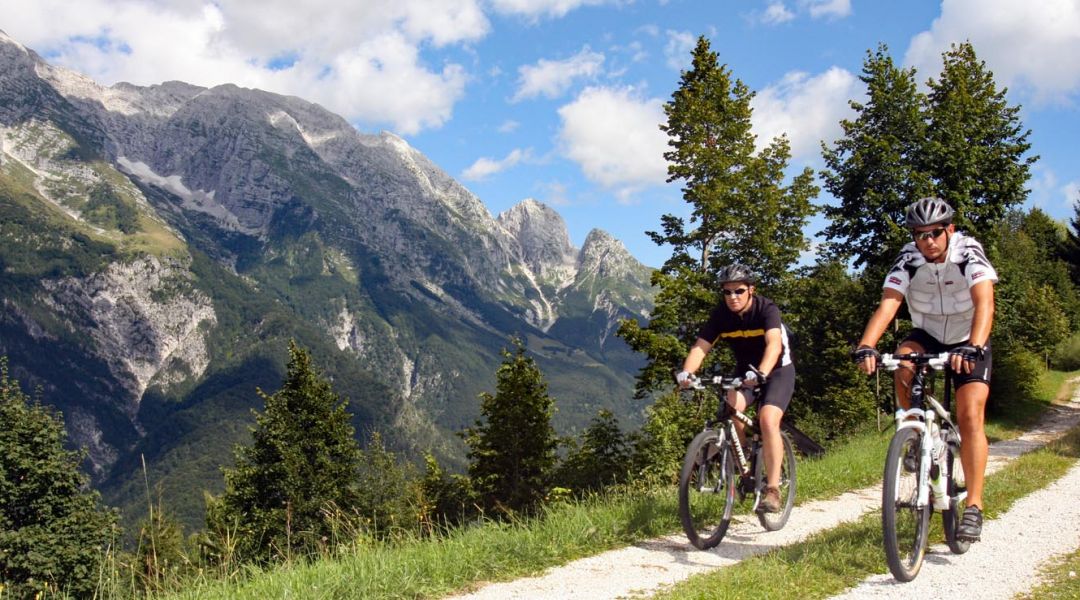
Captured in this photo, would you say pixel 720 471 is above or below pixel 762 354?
below

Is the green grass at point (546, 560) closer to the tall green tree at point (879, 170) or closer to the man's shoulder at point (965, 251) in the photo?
the man's shoulder at point (965, 251)

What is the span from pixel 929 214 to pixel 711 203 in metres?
20.4

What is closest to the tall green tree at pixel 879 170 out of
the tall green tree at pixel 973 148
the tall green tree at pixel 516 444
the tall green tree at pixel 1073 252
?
the tall green tree at pixel 973 148

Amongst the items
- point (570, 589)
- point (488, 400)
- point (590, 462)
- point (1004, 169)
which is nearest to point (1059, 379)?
point (1004, 169)

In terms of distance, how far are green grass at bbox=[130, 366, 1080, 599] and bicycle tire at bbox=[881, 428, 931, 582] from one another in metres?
0.31

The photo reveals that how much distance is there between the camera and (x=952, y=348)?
20.9 feet

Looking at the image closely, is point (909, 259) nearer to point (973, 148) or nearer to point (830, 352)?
point (973, 148)

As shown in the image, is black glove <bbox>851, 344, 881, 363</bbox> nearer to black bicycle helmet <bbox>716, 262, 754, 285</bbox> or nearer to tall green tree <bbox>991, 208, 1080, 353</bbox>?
black bicycle helmet <bbox>716, 262, 754, 285</bbox>

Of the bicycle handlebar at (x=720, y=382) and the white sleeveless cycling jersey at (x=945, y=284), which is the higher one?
the white sleeveless cycling jersey at (x=945, y=284)

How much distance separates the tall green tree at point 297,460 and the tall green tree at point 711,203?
19958 millimetres

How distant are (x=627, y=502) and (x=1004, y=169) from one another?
24591mm

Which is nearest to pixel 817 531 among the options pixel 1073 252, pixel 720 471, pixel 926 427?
pixel 720 471

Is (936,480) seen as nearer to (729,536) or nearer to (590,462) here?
(729,536)

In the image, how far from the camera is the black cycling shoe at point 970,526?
6230 mm
